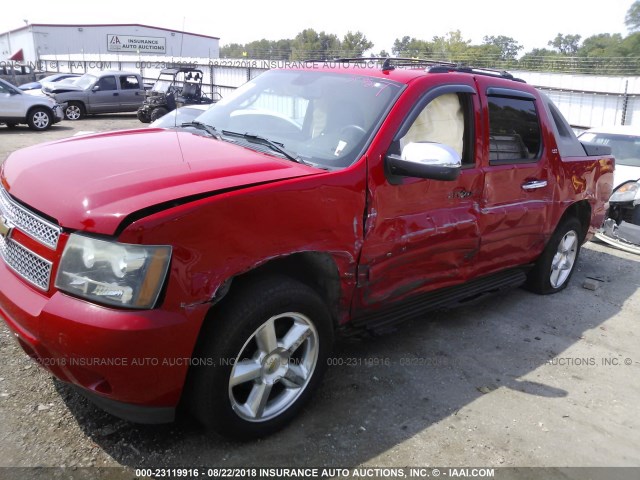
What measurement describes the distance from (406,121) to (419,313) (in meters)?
1.28

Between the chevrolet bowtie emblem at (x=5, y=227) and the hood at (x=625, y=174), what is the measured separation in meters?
7.31

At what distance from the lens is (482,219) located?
382 cm

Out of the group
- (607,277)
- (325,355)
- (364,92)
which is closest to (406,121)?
(364,92)

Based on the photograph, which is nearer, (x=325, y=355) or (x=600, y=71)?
(x=325, y=355)

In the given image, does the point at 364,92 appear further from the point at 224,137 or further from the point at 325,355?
the point at 325,355

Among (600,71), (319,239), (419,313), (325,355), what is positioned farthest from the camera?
(600,71)

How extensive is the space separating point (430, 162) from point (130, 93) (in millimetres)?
19859

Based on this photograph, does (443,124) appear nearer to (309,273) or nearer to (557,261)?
(309,273)

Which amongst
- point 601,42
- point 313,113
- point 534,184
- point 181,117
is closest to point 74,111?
point 181,117

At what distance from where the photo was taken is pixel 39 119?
50.8ft

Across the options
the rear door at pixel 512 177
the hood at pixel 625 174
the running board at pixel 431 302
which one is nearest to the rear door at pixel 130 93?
the hood at pixel 625 174

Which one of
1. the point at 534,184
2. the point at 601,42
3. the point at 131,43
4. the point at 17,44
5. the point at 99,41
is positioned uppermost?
the point at 99,41

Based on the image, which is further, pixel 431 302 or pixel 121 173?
pixel 431 302

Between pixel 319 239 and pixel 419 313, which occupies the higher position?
pixel 319 239
